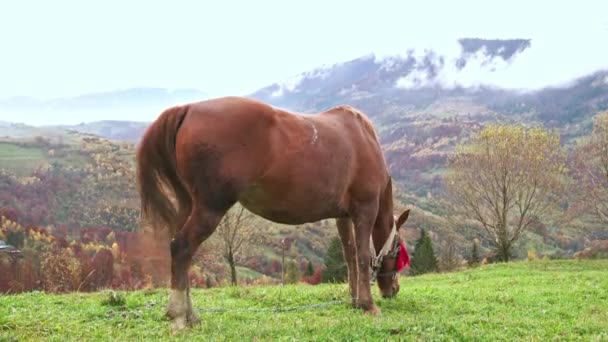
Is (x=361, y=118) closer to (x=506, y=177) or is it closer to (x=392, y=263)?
(x=392, y=263)

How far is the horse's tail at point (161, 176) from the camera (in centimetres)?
667

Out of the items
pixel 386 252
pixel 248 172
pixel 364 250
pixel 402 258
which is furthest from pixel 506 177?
pixel 248 172

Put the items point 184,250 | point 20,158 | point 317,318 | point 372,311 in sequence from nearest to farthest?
point 184,250, point 317,318, point 372,311, point 20,158

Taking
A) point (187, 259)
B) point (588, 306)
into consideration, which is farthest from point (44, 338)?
point (588, 306)

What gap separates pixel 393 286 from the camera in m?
9.41

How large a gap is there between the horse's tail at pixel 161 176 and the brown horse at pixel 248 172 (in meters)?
0.01

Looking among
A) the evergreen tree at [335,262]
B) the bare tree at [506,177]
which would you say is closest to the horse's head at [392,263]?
the bare tree at [506,177]

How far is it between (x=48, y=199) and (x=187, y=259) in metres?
97.3

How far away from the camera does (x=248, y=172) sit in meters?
6.45

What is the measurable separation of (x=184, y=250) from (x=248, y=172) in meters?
1.26

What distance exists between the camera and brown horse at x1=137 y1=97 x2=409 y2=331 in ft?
20.7

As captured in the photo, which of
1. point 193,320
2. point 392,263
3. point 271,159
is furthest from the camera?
point 392,263

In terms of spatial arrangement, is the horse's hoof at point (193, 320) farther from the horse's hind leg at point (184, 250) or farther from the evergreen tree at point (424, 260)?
the evergreen tree at point (424, 260)

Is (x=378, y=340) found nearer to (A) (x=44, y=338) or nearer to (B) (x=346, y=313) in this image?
(B) (x=346, y=313)
